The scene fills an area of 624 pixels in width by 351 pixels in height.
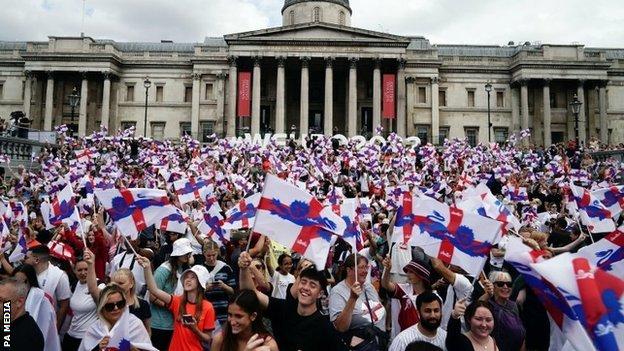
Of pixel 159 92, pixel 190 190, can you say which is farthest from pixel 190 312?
pixel 159 92

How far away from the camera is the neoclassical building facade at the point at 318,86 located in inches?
1959

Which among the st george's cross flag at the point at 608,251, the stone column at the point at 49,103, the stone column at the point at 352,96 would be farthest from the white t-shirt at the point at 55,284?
the stone column at the point at 49,103

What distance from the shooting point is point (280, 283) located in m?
7.56

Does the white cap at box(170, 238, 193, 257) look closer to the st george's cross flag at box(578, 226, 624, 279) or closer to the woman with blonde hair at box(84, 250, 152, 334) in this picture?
the woman with blonde hair at box(84, 250, 152, 334)

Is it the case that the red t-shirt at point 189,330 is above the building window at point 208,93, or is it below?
below

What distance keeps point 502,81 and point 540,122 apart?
571 centimetres

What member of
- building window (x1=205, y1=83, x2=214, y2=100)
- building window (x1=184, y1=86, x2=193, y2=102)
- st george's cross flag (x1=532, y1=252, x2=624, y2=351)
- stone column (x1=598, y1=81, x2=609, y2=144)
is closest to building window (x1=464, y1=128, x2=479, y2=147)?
stone column (x1=598, y1=81, x2=609, y2=144)

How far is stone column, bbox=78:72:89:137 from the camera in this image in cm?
5278

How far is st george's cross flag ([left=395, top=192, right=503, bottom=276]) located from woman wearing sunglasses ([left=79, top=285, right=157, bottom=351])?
349cm

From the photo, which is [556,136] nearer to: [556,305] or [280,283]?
[280,283]

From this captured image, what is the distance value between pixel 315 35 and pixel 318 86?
6614mm

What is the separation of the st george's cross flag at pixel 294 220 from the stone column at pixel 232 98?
144 ft

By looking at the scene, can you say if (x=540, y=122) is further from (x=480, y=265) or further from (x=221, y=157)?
(x=480, y=265)
